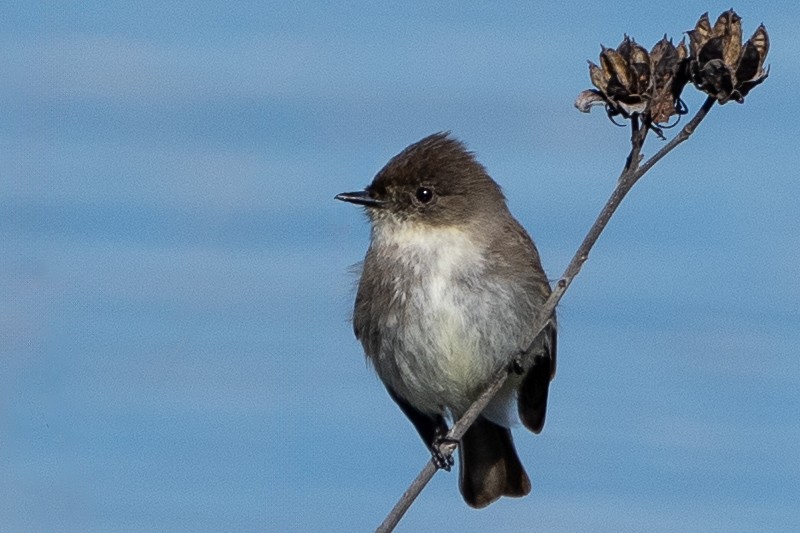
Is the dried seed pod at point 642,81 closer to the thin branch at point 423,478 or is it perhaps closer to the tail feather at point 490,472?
the thin branch at point 423,478

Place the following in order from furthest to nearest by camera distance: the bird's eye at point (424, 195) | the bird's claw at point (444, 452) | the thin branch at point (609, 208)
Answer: the bird's claw at point (444, 452) < the bird's eye at point (424, 195) < the thin branch at point (609, 208)

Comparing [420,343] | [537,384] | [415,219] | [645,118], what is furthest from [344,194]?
[645,118]

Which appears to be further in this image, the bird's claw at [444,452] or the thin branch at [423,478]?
the bird's claw at [444,452]

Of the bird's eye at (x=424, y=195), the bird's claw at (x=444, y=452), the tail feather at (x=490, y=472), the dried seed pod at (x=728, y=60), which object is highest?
the bird's eye at (x=424, y=195)

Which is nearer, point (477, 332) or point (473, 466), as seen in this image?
point (477, 332)

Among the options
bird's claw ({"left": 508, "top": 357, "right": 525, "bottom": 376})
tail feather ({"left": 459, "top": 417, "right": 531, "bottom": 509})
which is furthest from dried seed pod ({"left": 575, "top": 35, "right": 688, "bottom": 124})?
tail feather ({"left": 459, "top": 417, "right": 531, "bottom": 509})

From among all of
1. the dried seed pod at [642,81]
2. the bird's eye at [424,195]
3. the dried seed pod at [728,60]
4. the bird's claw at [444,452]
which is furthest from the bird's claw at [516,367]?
the dried seed pod at [728,60]

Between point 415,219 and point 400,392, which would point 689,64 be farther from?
point 400,392
